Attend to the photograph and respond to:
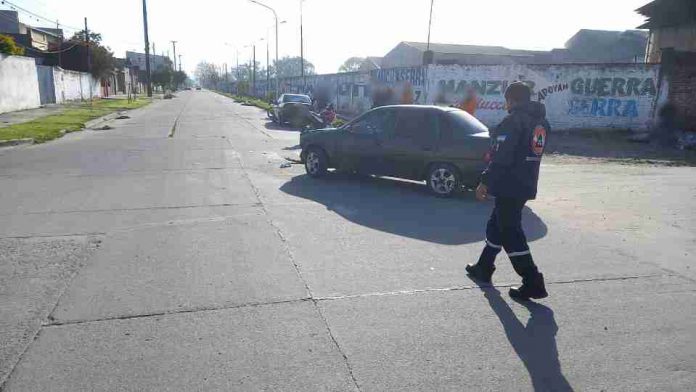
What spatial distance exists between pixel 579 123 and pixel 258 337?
69.5 feet

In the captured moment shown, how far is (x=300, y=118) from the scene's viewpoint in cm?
2472

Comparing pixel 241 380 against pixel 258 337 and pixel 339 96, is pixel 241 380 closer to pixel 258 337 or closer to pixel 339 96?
pixel 258 337

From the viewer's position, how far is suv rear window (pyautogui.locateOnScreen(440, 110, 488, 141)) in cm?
896

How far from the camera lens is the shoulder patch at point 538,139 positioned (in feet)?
14.4

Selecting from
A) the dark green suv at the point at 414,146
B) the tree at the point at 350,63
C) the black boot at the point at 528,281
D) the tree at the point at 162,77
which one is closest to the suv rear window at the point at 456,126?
the dark green suv at the point at 414,146

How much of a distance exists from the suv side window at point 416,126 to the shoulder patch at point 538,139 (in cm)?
469

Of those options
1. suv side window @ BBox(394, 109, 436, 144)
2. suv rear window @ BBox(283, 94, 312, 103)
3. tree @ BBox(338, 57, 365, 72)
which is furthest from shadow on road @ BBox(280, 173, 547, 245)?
tree @ BBox(338, 57, 365, 72)

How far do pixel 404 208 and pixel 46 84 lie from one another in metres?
35.6

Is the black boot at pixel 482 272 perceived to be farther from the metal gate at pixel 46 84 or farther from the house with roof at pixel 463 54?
the house with roof at pixel 463 54

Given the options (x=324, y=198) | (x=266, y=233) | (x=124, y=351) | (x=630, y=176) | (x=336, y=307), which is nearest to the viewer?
(x=124, y=351)

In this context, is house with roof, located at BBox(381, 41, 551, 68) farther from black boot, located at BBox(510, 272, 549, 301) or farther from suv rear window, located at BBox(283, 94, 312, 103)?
black boot, located at BBox(510, 272, 549, 301)

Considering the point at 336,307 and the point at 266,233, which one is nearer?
the point at 336,307

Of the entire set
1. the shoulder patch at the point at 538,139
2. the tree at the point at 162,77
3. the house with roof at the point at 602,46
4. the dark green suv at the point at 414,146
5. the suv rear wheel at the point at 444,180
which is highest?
the house with roof at the point at 602,46

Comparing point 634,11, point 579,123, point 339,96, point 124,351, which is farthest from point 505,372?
point 339,96
